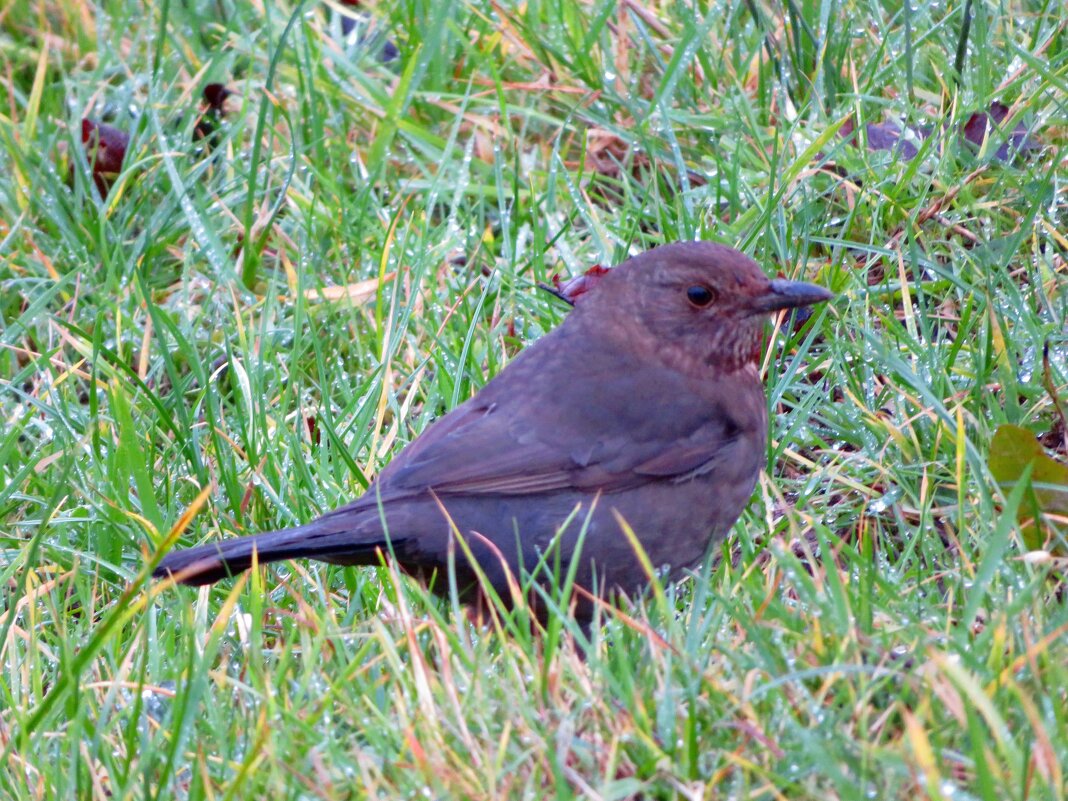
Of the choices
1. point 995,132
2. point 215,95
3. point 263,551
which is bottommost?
point 263,551

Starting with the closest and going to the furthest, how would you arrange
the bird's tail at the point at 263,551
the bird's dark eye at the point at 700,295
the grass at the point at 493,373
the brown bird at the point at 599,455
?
the grass at the point at 493,373
the bird's tail at the point at 263,551
the brown bird at the point at 599,455
the bird's dark eye at the point at 700,295

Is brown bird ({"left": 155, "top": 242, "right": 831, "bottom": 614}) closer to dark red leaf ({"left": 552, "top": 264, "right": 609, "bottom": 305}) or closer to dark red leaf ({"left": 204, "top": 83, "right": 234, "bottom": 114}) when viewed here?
dark red leaf ({"left": 552, "top": 264, "right": 609, "bottom": 305})

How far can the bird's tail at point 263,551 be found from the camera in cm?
340

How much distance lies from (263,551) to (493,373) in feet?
4.22

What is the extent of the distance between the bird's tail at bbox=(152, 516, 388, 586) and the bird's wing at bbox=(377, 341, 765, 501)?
0.22 meters

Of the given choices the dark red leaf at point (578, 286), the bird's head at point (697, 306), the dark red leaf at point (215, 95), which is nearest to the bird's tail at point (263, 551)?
the bird's head at point (697, 306)

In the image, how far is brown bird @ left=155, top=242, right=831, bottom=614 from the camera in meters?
3.62

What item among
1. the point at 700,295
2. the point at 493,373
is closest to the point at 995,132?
the point at 700,295

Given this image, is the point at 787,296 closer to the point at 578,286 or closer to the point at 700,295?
the point at 700,295

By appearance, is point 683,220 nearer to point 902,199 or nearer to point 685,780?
point 902,199

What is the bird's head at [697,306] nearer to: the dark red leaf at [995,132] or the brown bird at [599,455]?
the brown bird at [599,455]

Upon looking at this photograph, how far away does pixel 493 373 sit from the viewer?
455 centimetres

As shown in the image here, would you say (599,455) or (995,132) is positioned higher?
(995,132)

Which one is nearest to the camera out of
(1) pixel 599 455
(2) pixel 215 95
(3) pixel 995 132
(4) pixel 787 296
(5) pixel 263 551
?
(5) pixel 263 551
